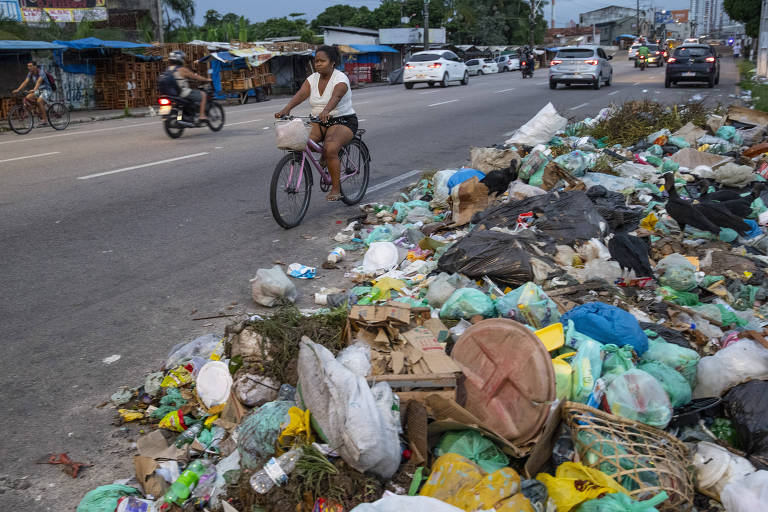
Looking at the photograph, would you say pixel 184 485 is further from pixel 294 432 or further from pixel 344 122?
pixel 344 122

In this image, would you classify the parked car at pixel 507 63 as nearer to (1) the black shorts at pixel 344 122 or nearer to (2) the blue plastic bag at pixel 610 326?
(1) the black shorts at pixel 344 122

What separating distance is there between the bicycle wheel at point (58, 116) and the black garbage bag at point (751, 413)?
1746cm

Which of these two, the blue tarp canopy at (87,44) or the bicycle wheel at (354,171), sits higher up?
the blue tarp canopy at (87,44)

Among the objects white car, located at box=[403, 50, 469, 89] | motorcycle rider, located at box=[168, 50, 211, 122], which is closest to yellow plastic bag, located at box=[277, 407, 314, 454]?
motorcycle rider, located at box=[168, 50, 211, 122]

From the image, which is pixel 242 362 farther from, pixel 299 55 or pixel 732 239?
pixel 299 55

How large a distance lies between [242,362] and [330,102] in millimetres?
3723

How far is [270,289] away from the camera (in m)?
4.74

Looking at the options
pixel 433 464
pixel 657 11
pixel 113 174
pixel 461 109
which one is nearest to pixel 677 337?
pixel 433 464

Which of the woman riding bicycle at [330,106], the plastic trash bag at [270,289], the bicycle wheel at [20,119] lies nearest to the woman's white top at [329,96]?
the woman riding bicycle at [330,106]

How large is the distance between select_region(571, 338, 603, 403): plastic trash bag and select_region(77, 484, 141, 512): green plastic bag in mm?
2072

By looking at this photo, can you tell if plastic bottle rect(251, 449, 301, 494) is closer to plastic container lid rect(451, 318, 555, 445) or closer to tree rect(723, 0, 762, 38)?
plastic container lid rect(451, 318, 555, 445)

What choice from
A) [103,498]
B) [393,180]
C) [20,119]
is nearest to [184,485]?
[103,498]

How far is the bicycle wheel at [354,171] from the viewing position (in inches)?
290

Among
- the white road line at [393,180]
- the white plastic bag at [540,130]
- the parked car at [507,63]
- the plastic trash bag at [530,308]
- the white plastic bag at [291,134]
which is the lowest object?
the plastic trash bag at [530,308]
